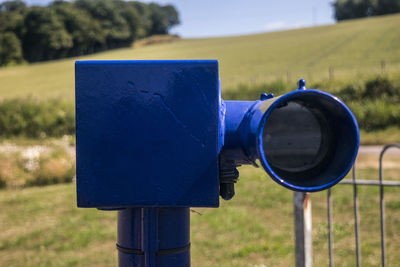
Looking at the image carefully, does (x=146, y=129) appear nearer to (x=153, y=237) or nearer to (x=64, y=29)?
(x=153, y=237)

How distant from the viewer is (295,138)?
1278 mm

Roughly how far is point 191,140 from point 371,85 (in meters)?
14.3

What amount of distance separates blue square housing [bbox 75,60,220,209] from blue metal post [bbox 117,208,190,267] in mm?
Result: 126

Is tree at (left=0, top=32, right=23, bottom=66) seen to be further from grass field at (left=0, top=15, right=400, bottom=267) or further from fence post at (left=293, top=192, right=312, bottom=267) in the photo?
fence post at (left=293, top=192, right=312, bottom=267)

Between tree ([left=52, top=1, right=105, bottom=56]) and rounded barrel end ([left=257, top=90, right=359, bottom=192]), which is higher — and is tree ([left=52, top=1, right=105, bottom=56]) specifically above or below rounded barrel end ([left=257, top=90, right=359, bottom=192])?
above

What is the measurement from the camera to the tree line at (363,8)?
67.5 meters

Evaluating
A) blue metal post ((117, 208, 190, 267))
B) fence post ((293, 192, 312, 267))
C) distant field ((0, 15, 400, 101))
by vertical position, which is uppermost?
distant field ((0, 15, 400, 101))

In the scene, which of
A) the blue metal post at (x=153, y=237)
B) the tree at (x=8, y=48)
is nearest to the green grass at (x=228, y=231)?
the blue metal post at (x=153, y=237)

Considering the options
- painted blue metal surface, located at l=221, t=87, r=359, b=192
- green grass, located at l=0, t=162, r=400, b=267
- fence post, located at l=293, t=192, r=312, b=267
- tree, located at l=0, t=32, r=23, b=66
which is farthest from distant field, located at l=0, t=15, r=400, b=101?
painted blue metal surface, located at l=221, t=87, r=359, b=192

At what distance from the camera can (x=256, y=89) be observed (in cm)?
1642

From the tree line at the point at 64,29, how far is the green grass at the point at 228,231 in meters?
59.3

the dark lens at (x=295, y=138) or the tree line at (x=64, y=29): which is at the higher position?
the tree line at (x=64, y=29)

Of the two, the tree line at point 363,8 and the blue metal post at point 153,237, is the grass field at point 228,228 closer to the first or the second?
the blue metal post at point 153,237

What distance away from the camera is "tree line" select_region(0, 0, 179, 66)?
61.8 metres
